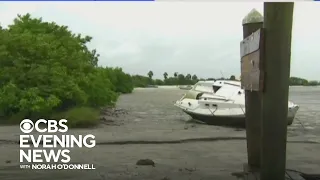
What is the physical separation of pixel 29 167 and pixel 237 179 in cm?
343

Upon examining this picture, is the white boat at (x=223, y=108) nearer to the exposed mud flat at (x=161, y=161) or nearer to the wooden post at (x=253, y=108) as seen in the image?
the exposed mud flat at (x=161, y=161)

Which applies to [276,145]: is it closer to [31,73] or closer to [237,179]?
[237,179]

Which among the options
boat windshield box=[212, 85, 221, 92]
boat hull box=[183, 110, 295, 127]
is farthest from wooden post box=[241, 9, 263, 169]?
boat windshield box=[212, 85, 221, 92]

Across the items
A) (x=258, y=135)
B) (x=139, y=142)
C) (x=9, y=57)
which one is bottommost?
(x=139, y=142)

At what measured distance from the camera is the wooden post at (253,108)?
20.3 feet

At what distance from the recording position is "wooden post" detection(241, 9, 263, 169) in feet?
20.3

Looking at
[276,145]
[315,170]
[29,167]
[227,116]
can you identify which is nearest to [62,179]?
[29,167]

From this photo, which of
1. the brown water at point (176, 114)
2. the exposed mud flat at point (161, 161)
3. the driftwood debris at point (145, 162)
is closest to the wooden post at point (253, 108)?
the exposed mud flat at point (161, 161)

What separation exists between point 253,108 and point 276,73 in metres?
1.47

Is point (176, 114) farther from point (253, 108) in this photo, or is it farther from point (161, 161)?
point (253, 108)

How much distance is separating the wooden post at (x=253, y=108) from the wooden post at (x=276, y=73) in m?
1.05

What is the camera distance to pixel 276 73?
16.0 feet

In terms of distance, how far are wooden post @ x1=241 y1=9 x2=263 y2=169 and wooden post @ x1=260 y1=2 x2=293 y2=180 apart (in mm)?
1053

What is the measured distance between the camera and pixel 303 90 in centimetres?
7031
